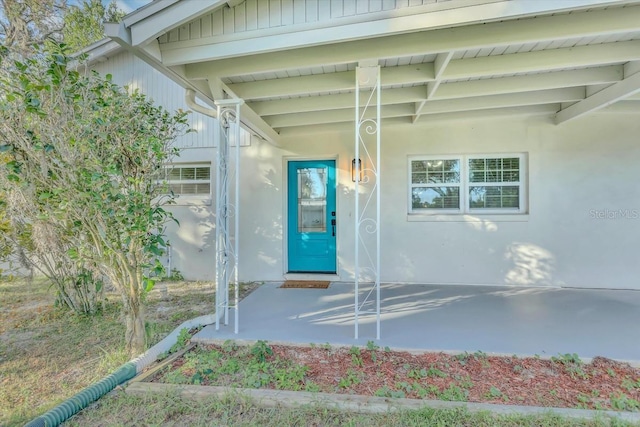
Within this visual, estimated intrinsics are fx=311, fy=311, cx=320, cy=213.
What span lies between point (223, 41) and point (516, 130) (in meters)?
4.97

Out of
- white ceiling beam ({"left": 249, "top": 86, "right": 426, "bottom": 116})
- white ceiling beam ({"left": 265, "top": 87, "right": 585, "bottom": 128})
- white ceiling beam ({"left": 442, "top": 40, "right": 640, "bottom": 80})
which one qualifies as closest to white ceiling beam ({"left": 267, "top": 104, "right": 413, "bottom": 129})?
white ceiling beam ({"left": 265, "top": 87, "right": 585, "bottom": 128})

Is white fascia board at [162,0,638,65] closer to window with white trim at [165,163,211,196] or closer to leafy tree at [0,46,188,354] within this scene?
leafy tree at [0,46,188,354]

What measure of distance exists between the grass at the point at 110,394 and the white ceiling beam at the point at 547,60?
3181mm

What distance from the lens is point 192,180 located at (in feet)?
20.9

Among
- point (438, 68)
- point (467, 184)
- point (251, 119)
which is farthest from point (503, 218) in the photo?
point (251, 119)

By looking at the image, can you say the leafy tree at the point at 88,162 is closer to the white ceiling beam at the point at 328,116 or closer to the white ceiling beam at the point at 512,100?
the white ceiling beam at the point at 328,116

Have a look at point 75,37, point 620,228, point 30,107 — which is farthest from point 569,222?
point 75,37

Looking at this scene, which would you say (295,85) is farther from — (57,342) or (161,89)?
(161,89)

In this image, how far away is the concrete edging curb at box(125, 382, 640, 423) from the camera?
7.06 ft

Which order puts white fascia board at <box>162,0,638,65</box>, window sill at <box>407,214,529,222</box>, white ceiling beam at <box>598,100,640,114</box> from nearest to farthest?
white fascia board at <box>162,0,638,65</box> < white ceiling beam at <box>598,100,640,114</box> < window sill at <box>407,214,529,222</box>

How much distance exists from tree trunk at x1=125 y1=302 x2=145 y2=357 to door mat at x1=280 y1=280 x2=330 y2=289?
105 inches

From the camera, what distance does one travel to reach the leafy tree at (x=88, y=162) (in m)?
2.65

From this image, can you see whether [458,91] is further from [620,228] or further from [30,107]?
[30,107]

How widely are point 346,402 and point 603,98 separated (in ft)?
16.9
